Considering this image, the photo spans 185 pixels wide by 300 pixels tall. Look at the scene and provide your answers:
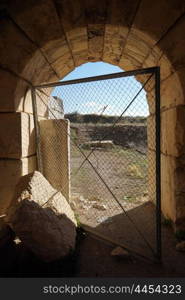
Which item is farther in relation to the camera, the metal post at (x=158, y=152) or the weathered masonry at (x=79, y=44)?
the weathered masonry at (x=79, y=44)

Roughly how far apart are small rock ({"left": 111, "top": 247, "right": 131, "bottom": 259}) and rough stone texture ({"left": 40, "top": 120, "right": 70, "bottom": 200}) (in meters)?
1.36

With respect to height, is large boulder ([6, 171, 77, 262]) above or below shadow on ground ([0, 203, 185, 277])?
above

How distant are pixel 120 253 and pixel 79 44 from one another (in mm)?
3095

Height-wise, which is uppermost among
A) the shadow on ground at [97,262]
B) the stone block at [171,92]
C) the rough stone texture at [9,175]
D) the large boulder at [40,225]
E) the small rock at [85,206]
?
the stone block at [171,92]

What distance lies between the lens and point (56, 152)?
3.23 m

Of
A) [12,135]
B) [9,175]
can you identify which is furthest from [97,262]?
[12,135]

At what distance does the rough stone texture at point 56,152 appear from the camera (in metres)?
3.19

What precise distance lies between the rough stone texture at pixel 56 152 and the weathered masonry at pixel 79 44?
32 cm

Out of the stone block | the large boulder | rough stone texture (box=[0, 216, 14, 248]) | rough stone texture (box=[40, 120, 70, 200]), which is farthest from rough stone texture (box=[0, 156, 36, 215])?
the stone block

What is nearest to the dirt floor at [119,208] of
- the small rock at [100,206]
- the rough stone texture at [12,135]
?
the small rock at [100,206]

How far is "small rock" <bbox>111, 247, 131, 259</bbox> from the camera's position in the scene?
2164 mm

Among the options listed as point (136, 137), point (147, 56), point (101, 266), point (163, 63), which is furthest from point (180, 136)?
point (136, 137)

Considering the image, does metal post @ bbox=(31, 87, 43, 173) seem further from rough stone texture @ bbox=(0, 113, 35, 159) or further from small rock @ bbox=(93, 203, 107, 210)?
small rock @ bbox=(93, 203, 107, 210)

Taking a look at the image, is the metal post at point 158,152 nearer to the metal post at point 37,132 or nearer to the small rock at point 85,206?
the small rock at point 85,206
